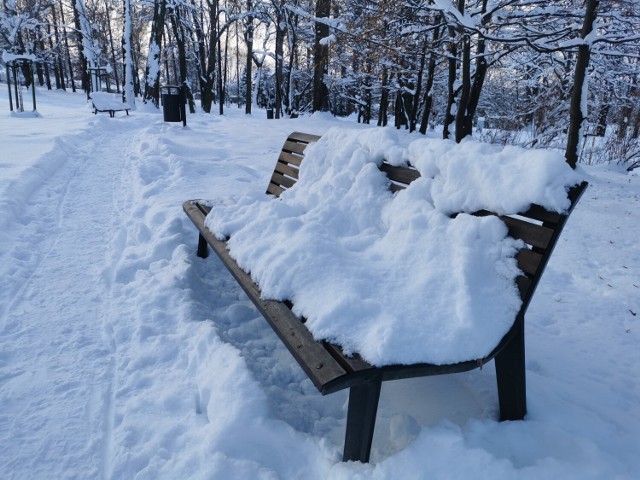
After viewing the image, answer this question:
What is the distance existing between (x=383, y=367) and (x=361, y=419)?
0.26 metres

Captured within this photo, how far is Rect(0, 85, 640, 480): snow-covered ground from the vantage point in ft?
5.62

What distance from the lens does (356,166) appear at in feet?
9.29

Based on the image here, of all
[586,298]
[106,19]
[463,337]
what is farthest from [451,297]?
[106,19]

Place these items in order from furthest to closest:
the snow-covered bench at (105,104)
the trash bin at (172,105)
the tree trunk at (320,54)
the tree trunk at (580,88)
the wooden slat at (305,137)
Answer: the snow-covered bench at (105,104), the tree trunk at (320,54), the trash bin at (172,105), the tree trunk at (580,88), the wooden slat at (305,137)

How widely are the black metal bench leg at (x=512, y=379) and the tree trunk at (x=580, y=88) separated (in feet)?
20.9

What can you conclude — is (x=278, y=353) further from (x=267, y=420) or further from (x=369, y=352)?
(x=369, y=352)

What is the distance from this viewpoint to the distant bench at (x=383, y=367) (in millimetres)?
1483

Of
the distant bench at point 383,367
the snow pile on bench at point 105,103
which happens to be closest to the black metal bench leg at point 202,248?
the distant bench at point 383,367

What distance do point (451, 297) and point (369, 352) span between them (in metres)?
0.48

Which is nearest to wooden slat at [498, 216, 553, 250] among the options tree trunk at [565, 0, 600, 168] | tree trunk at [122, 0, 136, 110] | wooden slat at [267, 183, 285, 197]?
wooden slat at [267, 183, 285, 197]

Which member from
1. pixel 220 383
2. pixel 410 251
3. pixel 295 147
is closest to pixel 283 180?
pixel 295 147

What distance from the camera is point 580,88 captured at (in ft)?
22.4

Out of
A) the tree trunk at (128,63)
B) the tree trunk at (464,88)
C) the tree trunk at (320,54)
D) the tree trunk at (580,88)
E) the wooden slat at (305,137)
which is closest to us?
the wooden slat at (305,137)

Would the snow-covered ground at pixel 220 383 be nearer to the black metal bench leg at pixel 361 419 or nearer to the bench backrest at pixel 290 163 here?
the black metal bench leg at pixel 361 419
